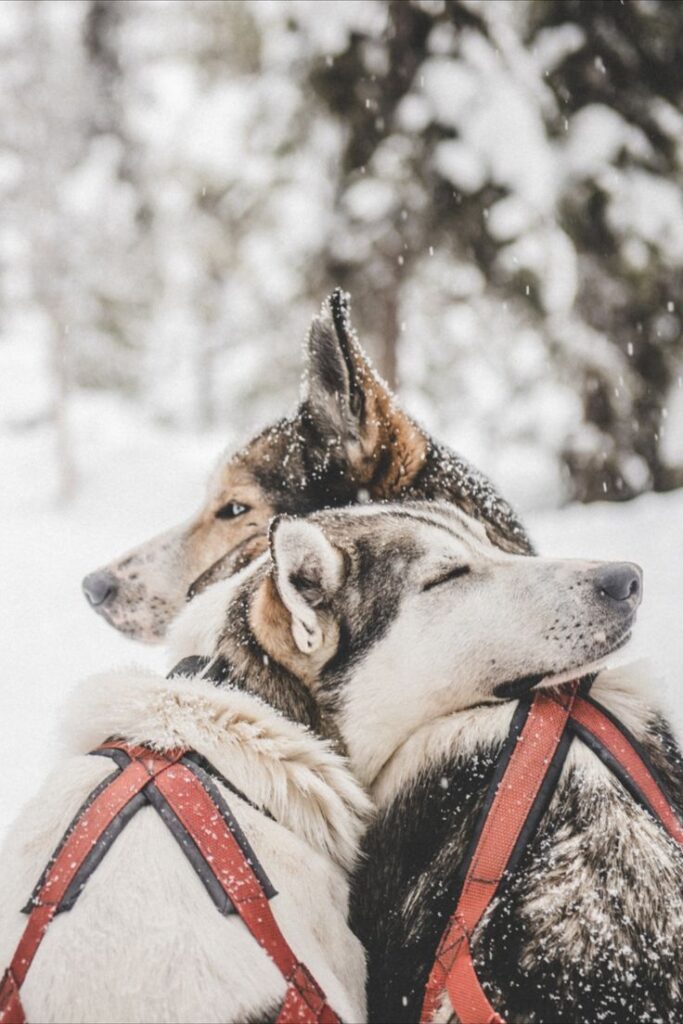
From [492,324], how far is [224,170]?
13.2ft

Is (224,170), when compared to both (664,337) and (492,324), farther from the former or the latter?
(664,337)

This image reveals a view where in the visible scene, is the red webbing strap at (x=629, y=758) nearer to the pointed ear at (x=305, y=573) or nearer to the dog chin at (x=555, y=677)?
the dog chin at (x=555, y=677)

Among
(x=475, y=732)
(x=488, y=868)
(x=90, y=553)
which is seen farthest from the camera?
(x=90, y=553)

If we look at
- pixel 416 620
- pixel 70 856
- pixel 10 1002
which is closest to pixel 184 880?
pixel 70 856

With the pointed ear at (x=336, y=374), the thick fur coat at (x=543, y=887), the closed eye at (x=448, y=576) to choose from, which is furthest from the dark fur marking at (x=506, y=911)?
the pointed ear at (x=336, y=374)

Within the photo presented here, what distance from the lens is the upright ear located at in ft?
10.2

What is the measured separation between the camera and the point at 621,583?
7.32 feet

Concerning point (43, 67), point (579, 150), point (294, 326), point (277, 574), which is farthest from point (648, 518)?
point (43, 67)

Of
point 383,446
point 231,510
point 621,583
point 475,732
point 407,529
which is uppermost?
point 231,510

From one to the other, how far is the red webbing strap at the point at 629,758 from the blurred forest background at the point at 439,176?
222 centimetres

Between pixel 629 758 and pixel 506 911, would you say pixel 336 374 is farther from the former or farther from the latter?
pixel 506 911

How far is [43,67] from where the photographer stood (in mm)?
16062

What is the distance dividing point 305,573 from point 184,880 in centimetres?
82

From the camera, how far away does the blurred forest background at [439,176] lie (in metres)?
7.67
